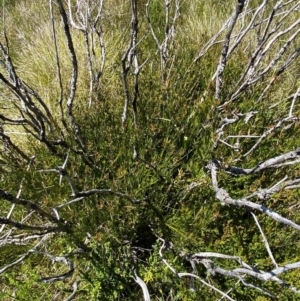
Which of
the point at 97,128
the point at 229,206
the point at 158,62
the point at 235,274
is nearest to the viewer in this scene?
the point at 235,274

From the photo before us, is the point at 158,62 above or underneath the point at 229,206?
above

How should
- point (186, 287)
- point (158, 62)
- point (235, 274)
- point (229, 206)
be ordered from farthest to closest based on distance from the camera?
point (158, 62)
point (229, 206)
point (186, 287)
point (235, 274)

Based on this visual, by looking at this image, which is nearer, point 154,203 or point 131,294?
point 131,294

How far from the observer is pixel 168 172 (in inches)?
65.3

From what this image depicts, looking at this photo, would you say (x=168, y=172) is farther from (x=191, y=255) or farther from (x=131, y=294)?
(x=131, y=294)

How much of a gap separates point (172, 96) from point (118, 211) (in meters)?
0.57

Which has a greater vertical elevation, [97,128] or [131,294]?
[97,128]

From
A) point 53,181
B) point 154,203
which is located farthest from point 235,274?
point 53,181

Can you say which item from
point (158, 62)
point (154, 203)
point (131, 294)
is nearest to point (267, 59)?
point (158, 62)

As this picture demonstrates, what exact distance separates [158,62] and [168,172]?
2.66ft

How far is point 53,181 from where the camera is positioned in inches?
65.8

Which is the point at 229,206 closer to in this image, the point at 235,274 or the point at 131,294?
the point at 235,274

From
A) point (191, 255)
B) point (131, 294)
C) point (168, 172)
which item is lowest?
point (131, 294)

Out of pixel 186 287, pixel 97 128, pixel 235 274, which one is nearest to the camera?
pixel 235 274
